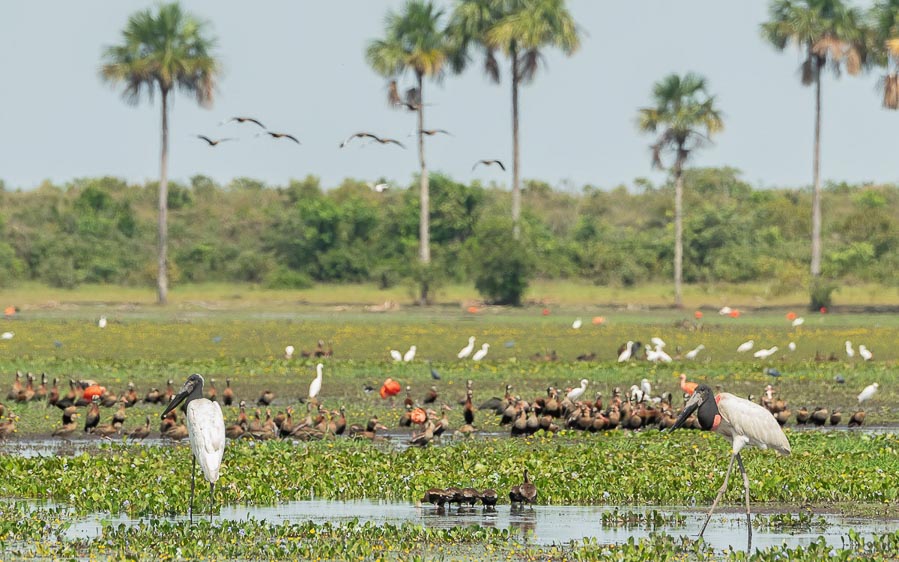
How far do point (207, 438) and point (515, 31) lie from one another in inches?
2255

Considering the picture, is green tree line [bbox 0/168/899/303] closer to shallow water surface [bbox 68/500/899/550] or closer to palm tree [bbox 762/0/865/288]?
palm tree [bbox 762/0/865/288]

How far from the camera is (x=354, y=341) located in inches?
1815

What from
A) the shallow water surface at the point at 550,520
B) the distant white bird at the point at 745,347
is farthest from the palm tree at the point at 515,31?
the shallow water surface at the point at 550,520

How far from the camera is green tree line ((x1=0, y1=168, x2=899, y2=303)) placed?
73562 millimetres

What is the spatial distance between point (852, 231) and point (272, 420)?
6296cm

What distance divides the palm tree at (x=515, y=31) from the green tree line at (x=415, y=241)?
6.26 m

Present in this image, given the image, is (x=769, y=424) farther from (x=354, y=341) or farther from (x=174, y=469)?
(x=354, y=341)

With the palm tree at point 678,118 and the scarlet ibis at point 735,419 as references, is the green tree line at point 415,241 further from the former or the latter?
the scarlet ibis at point 735,419

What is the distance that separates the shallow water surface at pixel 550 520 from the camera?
15797 millimetres

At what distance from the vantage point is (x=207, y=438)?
1645cm

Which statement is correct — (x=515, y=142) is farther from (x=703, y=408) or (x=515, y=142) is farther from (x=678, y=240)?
(x=703, y=408)

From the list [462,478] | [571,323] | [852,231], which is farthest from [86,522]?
[852,231]

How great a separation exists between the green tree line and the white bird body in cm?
4823

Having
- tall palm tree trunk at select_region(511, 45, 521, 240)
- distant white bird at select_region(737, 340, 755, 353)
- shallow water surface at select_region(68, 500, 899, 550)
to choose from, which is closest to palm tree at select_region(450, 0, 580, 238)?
tall palm tree trunk at select_region(511, 45, 521, 240)
